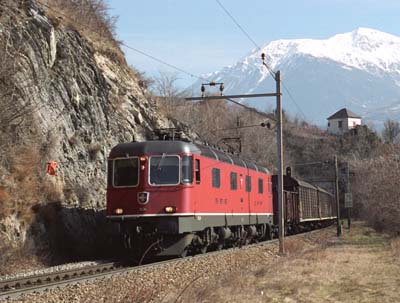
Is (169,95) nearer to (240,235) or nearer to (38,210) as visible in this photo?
(240,235)

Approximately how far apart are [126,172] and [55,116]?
235 inches

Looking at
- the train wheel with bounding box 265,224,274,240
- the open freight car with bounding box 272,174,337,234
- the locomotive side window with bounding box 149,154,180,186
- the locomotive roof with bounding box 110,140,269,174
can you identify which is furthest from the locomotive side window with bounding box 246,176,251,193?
the open freight car with bounding box 272,174,337,234

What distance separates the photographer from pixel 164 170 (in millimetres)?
19203

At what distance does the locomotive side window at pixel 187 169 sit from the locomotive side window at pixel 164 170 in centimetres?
19

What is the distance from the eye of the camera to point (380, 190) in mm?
35969

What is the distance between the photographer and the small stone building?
486ft

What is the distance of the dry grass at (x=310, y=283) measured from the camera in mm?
12359

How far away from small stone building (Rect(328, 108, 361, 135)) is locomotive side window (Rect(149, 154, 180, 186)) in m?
132

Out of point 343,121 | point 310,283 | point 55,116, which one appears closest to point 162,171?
point 310,283

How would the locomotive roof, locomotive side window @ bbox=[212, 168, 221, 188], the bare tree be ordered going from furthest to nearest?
the bare tree
locomotive side window @ bbox=[212, 168, 221, 188]
the locomotive roof

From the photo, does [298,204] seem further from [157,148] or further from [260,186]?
[157,148]

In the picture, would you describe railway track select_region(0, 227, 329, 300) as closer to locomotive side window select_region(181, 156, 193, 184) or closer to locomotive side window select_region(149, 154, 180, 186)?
locomotive side window select_region(149, 154, 180, 186)

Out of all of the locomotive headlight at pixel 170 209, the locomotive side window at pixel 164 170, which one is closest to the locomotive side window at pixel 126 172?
the locomotive side window at pixel 164 170

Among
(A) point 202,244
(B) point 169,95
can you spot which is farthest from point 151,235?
(B) point 169,95
